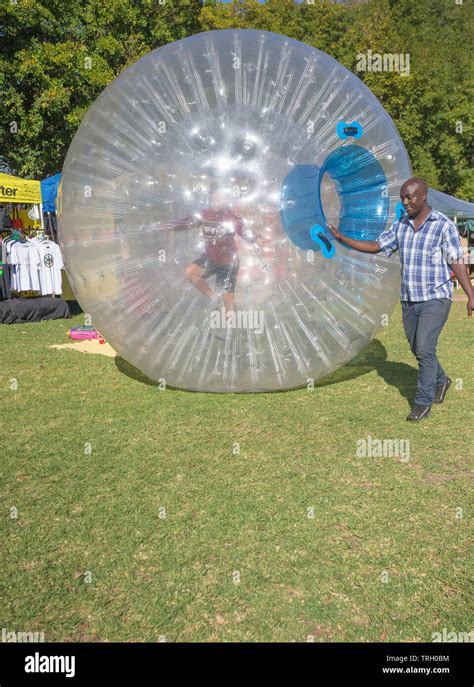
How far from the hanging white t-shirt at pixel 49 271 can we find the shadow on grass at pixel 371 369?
4464mm

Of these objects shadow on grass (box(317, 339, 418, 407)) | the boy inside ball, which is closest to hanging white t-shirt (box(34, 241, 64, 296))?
shadow on grass (box(317, 339, 418, 407))

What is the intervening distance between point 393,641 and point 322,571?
52 centimetres

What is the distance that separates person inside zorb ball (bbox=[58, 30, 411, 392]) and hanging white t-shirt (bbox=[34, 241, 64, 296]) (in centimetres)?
632

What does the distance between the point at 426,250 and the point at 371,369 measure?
1.95 m

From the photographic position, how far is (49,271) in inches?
432

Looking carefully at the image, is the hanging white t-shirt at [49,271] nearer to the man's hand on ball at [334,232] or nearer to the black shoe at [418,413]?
the man's hand on ball at [334,232]

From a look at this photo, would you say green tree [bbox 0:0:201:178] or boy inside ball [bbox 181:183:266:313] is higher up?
green tree [bbox 0:0:201:178]

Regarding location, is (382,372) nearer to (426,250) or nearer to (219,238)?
(426,250)

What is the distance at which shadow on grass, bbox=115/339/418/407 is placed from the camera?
5.83 meters

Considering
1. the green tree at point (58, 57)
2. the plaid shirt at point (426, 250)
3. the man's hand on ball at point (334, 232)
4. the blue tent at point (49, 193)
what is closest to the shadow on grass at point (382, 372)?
the plaid shirt at point (426, 250)

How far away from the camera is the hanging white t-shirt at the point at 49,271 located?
35.9ft

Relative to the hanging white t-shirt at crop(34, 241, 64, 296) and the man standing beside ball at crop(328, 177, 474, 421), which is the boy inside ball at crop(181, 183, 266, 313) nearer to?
the man standing beside ball at crop(328, 177, 474, 421)

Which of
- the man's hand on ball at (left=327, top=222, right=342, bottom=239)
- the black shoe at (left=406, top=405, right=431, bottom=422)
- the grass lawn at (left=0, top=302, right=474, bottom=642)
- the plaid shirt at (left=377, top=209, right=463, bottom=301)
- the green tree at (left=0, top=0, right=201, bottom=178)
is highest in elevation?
the green tree at (left=0, top=0, right=201, bottom=178)
